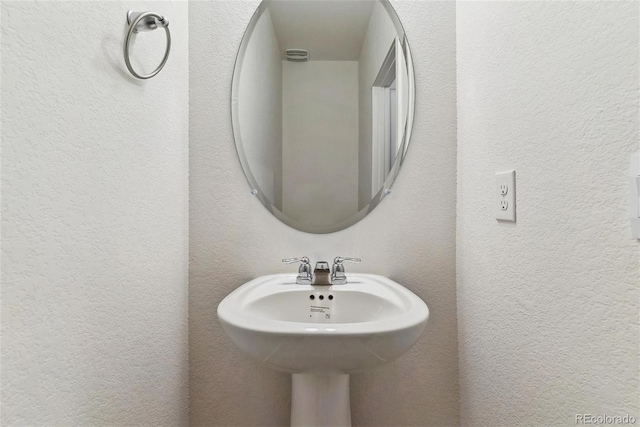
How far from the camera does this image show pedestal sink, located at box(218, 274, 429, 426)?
0.70 m

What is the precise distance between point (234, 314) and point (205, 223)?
47 cm

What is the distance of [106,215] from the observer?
74 cm

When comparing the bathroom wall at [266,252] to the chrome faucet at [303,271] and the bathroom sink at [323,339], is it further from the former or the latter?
the bathroom sink at [323,339]

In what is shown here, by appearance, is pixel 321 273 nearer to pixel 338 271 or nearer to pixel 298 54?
pixel 338 271

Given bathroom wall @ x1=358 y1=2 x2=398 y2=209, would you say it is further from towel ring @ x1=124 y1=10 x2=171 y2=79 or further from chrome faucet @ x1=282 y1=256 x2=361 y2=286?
towel ring @ x1=124 y1=10 x2=171 y2=79

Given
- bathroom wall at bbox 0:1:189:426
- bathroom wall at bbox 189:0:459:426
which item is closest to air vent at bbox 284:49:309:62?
bathroom wall at bbox 189:0:459:426

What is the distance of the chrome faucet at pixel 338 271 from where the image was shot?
108 cm

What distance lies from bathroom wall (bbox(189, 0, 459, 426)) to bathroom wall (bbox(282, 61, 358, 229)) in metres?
0.10

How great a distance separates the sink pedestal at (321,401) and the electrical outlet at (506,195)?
0.58 meters

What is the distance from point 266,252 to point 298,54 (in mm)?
672

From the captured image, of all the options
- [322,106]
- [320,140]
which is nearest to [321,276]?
[320,140]

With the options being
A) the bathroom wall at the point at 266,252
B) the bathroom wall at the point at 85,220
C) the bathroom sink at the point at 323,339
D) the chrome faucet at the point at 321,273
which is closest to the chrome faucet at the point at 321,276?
the chrome faucet at the point at 321,273

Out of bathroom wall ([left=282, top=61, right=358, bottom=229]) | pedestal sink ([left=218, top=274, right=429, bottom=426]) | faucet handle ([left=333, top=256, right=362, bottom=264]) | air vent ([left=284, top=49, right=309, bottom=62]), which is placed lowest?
pedestal sink ([left=218, top=274, right=429, bottom=426])

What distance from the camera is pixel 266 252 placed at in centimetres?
117
